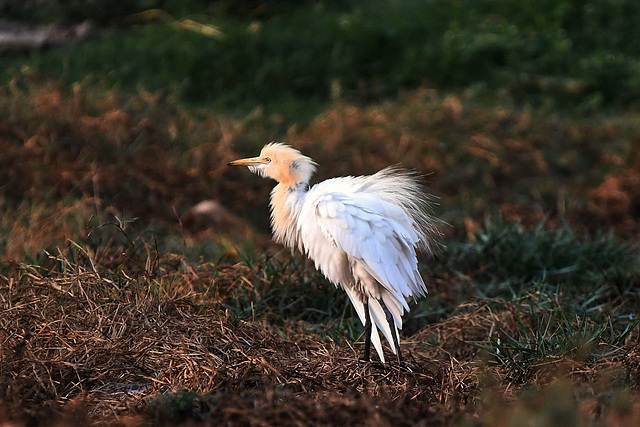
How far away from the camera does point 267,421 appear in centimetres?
258

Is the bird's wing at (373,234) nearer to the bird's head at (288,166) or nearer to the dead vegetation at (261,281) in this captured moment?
the bird's head at (288,166)

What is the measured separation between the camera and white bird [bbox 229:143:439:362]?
3.39m

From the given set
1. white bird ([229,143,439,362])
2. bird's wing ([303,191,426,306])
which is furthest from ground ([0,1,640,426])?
bird's wing ([303,191,426,306])

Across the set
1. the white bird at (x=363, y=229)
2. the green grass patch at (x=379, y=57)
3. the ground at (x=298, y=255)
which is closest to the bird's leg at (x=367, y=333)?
the white bird at (x=363, y=229)

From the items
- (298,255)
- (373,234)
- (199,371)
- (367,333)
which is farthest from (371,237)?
(298,255)

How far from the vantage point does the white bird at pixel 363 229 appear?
3.39 m

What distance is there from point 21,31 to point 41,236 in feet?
17.5

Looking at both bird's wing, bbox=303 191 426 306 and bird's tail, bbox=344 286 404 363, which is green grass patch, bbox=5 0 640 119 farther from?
bird's wing, bbox=303 191 426 306

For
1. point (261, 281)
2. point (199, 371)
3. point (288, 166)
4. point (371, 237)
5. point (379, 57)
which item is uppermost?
point (288, 166)

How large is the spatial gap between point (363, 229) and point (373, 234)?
60mm

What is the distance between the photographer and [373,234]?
3402 millimetres

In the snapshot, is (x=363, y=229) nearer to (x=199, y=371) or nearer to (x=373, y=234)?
(x=373, y=234)

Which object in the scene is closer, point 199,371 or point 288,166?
point 199,371

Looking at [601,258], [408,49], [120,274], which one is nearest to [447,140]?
[408,49]
